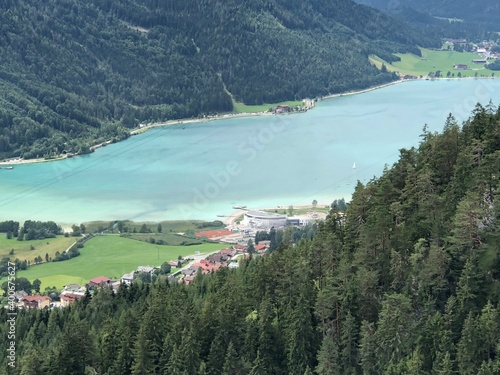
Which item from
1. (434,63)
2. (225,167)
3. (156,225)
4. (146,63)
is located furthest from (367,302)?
(434,63)

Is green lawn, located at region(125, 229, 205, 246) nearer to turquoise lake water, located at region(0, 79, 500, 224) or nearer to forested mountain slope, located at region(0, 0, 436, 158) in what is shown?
turquoise lake water, located at region(0, 79, 500, 224)

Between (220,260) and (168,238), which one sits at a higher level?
(168,238)

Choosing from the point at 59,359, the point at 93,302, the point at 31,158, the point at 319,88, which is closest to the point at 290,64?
the point at 319,88

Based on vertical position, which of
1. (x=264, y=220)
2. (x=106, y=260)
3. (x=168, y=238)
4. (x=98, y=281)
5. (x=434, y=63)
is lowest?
(x=98, y=281)

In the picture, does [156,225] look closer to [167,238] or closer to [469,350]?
[167,238]

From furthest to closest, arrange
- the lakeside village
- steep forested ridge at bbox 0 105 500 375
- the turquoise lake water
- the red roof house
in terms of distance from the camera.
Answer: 1. the turquoise lake water
2. the red roof house
3. the lakeside village
4. steep forested ridge at bbox 0 105 500 375

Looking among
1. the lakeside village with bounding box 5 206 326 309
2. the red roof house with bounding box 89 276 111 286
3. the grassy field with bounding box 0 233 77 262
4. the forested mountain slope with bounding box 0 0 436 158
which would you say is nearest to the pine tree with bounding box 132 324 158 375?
the lakeside village with bounding box 5 206 326 309
